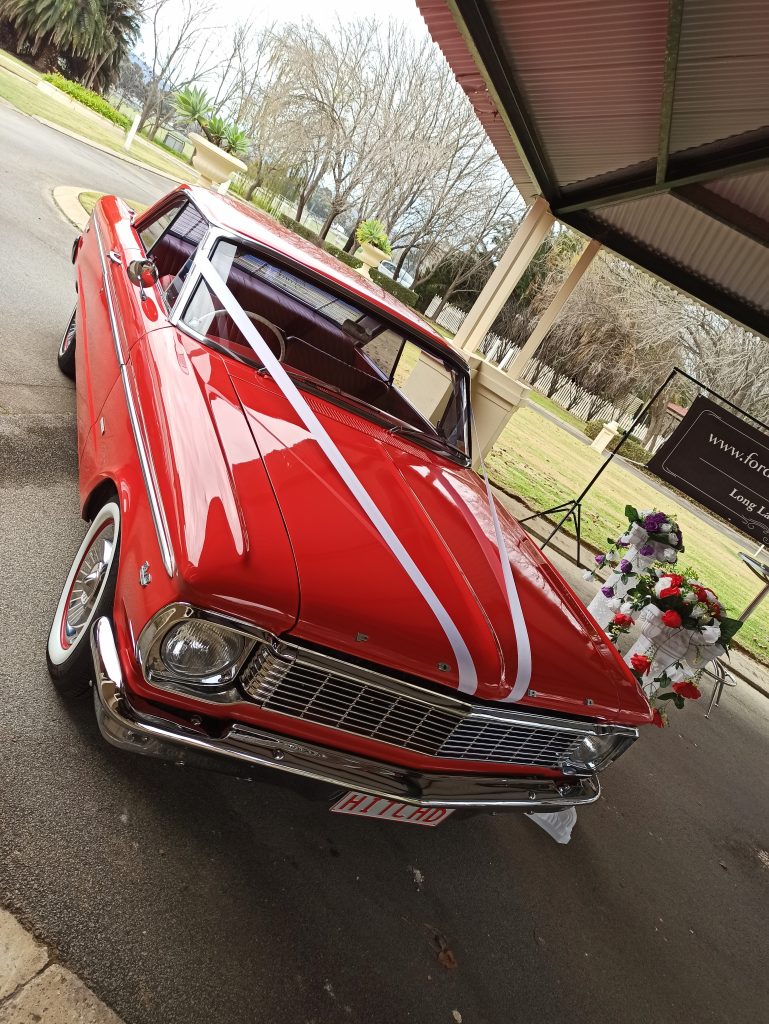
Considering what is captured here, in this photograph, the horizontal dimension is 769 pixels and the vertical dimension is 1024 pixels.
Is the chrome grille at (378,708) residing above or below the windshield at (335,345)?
below

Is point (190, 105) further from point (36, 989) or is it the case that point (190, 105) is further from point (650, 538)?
point (36, 989)

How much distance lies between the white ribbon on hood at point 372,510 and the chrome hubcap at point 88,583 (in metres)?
0.87

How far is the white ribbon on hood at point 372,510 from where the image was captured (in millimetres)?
2230

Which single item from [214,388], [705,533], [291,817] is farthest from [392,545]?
[705,533]

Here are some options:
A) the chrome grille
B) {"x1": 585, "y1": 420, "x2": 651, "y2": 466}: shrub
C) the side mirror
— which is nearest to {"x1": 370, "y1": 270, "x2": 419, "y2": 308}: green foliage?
{"x1": 585, "y1": 420, "x2": 651, "y2": 466}: shrub

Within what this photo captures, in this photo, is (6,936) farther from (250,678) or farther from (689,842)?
(689,842)

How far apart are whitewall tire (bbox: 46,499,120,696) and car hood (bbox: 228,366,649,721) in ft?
2.12

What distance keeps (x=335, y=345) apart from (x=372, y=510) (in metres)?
1.36

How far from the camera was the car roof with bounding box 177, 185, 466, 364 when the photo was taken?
11.8 ft

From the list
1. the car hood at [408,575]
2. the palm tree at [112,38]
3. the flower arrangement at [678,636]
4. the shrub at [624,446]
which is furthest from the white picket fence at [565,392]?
the car hood at [408,575]

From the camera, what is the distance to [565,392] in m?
35.4

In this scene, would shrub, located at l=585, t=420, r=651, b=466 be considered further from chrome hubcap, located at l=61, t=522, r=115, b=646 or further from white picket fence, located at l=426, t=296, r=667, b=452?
chrome hubcap, located at l=61, t=522, r=115, b=646

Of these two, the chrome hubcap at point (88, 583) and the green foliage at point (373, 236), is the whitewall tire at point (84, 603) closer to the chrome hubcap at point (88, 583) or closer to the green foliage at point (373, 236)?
the chrome hubcap at point (88, 583)

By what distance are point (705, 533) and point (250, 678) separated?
18.9 meters
